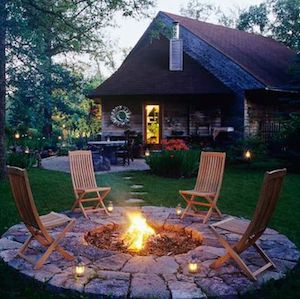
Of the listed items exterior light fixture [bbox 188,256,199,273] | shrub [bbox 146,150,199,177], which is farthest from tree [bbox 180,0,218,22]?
exterior light fixture [bbox 188,256,199,273]

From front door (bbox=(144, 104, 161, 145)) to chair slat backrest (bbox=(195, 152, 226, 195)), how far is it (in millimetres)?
10773

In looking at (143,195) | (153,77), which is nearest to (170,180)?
(143,195)

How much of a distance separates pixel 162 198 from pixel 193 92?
837 cm

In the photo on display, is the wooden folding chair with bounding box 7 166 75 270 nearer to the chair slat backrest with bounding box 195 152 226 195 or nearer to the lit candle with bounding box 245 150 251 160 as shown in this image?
the chair slat backrest with bounding box 195 152 226 195

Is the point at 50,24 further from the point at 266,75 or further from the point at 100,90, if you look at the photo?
the point at 266,75

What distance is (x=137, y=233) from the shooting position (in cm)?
523

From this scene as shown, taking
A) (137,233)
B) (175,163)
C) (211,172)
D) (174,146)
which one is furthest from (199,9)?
(137,233)

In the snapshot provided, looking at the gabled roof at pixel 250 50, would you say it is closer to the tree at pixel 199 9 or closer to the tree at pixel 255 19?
the tree at pixel 255 19

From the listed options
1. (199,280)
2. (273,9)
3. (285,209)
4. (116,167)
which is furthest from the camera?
(273,9)

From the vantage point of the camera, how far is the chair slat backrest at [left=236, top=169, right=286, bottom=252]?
367cm

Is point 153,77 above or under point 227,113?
above

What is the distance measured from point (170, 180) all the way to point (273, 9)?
20894 millimetres

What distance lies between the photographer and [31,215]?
13.1 ft

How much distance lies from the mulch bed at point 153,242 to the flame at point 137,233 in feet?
0.19
